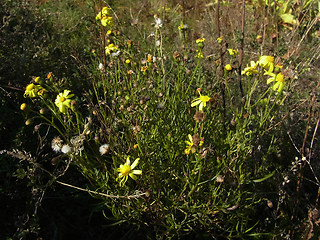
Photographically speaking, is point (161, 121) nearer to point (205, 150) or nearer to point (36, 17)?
point (205, 150)

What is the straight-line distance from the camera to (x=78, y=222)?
6.45 ft

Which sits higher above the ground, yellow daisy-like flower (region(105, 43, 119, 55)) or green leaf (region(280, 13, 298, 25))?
yellow daisy-like flower (region(105, 43, 119, 55))

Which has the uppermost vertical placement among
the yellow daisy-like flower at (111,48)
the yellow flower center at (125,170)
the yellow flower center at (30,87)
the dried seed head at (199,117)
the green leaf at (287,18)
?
the yellow flower center at (30,87)

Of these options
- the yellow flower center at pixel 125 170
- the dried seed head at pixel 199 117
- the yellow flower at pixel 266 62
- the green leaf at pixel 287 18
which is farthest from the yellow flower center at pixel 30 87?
the green leaf at pixel 287 18

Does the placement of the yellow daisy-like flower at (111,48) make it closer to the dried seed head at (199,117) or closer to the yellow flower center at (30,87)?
the yellow flower center at (30,87)

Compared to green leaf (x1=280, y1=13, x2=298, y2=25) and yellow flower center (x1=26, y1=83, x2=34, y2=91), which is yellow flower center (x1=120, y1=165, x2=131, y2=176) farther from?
green leaf (x1=280, y1=13, x2=298, y2=25)

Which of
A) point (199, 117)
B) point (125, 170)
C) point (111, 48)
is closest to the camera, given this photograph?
point (199, 117)

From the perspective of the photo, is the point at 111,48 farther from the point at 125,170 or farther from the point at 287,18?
the point at 287,18

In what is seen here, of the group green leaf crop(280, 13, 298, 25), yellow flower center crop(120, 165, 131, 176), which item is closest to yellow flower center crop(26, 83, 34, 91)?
yellow flower center crop(120, 165, 131, 176)

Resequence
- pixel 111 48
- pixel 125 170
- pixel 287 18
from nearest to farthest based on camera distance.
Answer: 1. pixel 125 170
2. pixel 111 48
3. pixel 287 18

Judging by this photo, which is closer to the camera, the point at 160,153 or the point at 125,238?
the point at 160,153

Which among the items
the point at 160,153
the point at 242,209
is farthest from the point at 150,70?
the point at 242,209

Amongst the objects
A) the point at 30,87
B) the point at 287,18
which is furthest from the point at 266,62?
the point at 287,18

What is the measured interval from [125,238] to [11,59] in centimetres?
171
